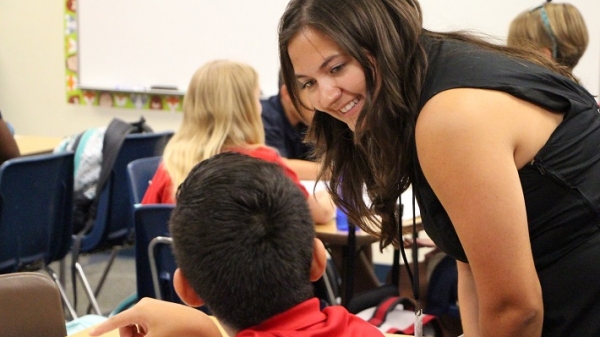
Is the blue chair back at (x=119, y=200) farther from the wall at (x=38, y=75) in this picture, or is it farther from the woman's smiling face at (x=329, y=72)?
the woman's smiling face at (x=329, y=72)

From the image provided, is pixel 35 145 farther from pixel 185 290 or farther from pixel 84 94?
pixel 185 290

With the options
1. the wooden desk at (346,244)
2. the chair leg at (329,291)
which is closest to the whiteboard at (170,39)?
the wooden desk at (346,244)

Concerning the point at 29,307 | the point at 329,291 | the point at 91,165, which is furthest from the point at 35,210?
the point at 29,307

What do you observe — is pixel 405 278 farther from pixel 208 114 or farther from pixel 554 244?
pixel 554 244

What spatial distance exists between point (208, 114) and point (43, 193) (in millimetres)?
871

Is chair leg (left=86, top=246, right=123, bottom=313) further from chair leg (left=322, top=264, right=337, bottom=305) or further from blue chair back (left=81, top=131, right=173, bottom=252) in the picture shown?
chair leg (left=322, top=264, right=337, bottom=305)

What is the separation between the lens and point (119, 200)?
3.78 meters

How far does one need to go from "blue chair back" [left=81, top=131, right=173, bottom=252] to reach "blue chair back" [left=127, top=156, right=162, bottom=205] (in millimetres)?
399

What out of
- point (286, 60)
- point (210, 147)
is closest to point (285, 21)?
point (286, 60)

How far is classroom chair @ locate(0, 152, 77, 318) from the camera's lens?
305 centimetres

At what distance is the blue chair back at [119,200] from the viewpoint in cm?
367

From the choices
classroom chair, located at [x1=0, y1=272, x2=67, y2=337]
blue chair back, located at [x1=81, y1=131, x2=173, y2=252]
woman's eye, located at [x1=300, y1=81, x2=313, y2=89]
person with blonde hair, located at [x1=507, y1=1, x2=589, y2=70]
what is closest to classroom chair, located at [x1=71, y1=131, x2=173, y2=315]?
blue chair back, located at [x1=81, y1=131, x2=173, y2=252]

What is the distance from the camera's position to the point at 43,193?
319 cm

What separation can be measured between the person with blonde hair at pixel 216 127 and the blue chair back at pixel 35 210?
595 mm
